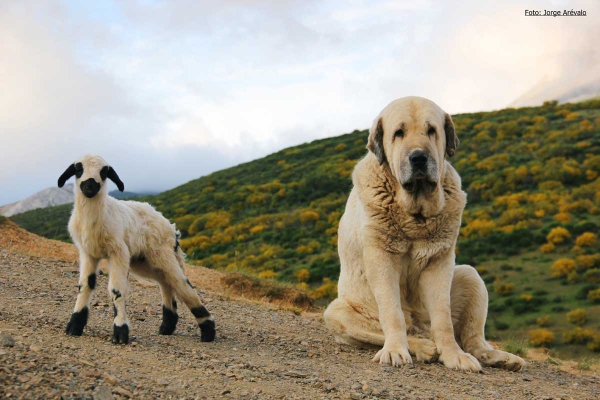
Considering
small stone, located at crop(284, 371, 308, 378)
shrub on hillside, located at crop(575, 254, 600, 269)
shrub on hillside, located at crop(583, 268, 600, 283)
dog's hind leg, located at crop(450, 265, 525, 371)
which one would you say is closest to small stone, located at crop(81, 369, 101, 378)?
small stone, located at crop(284, 371, 308, 378)

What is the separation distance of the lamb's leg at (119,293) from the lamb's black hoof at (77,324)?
35 centimetres

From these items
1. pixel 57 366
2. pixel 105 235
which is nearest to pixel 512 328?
pixel 105 235

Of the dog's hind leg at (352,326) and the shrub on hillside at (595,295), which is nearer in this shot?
the dog's hind leg at (352,326)

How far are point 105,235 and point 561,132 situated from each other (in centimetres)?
4567

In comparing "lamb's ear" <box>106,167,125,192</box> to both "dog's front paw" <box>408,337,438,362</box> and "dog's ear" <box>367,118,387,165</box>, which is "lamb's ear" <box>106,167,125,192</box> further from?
"dog's front paw" <box>408,337,438,362</box>

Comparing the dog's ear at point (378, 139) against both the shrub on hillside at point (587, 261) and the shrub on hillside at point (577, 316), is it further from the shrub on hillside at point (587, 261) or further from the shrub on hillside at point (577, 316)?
the shrub on hillside at point (587, 261)

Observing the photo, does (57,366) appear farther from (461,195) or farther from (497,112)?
(497,112)

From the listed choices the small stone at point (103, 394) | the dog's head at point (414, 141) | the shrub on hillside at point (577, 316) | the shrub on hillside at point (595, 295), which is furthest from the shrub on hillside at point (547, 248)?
the small stone at point (103, 394)

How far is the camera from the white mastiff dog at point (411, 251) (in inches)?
246

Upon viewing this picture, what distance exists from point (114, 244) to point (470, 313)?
159 inches

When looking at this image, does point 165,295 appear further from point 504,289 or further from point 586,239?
point 586,239

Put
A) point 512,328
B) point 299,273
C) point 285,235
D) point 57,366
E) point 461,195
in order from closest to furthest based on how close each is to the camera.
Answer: point 57,366 < point 461,195 < point 512,328 < point 299,273 < point 285,235

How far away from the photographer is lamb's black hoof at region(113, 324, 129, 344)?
249 inches

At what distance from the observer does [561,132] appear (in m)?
46.5
